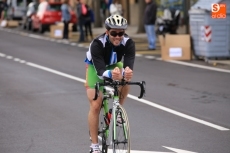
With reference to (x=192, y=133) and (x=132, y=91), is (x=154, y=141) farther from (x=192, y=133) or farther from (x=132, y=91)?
(x=132, y=91)

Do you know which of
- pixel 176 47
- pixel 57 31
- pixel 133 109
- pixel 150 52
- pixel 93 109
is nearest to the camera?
pixel 93 109

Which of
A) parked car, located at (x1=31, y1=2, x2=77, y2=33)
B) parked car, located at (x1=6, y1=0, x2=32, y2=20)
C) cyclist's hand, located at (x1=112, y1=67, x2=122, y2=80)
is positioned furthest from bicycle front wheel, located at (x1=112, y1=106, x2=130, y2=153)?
parked car, located at (x1=6, y1=0, x2=32, y2=20)

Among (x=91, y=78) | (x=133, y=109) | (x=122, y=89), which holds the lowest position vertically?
(x=133, y=109)

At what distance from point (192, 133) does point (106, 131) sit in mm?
2712

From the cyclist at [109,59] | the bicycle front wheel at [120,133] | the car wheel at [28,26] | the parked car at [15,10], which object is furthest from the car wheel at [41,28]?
the bicycle front wheel at [120,133]

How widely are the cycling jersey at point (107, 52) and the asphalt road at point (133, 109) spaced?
5.31 ft

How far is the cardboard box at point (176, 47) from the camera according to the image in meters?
24.4

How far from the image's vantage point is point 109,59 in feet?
29.5

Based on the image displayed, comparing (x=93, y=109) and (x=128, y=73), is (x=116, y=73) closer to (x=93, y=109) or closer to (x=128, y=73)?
(x=128, y=73)

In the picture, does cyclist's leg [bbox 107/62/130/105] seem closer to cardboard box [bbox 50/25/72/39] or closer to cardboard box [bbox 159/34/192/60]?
cardboard box [bbox 159/34/192/60]

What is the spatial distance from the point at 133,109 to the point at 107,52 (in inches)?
207

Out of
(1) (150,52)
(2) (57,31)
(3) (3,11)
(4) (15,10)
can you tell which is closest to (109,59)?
(1) (150,52)

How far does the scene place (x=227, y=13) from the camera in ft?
76.6

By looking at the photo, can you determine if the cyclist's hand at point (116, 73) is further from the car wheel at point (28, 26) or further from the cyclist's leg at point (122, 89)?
the car wheel at point (28, 26)
